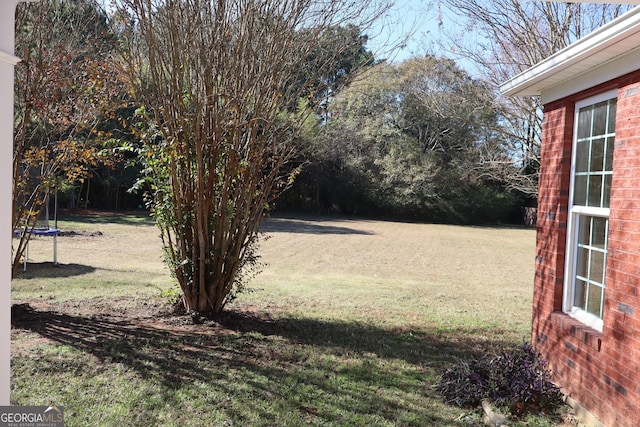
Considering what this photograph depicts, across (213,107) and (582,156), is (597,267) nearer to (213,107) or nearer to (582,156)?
(582,156)

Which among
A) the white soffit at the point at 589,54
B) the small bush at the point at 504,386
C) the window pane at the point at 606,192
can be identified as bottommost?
the small bush at the point at 504,386

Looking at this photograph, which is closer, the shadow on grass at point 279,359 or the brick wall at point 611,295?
the brick wall at point 611,295

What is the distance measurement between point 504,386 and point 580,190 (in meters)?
1.73

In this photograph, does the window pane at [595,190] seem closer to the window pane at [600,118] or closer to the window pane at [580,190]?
the window pane at [580,190]

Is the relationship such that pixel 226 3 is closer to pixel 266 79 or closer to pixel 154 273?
pixel 266 79

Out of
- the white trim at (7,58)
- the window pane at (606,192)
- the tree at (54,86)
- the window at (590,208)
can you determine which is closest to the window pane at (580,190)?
the window at (590,208)

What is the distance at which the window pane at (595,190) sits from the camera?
165 inches

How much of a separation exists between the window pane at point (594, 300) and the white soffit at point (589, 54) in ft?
5.24

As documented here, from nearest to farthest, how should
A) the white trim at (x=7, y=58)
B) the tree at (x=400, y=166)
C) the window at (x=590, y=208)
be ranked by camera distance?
the white trim at (x=7, y=58), the window at (x=590, y=208), the tree at (x=400, y=166)

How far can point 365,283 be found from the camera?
37.0 feet

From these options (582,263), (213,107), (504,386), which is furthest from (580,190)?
(213,107)

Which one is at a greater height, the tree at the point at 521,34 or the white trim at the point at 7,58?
the tree at the point at 521,34

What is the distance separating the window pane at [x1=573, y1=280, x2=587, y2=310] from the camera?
4395mm

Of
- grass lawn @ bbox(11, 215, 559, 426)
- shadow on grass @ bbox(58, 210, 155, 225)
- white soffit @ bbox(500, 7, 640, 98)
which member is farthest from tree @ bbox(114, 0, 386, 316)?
shadow on grass @ bbox(58, 210, 155, 225)
